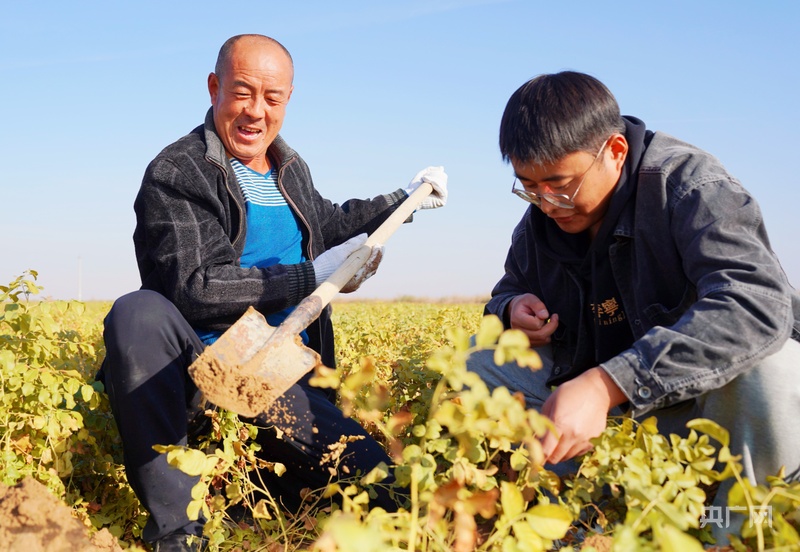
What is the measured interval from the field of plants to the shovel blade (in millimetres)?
197

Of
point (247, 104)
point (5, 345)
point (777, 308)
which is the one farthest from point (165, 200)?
point (777, 308)

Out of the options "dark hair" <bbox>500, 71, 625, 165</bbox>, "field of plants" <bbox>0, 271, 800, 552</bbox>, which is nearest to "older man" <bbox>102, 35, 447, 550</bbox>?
"field of plants" <bbox>0, 271, 800, 552</bbox>

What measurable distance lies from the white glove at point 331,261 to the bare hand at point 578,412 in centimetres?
120

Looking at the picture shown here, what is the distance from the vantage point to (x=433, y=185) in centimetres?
361

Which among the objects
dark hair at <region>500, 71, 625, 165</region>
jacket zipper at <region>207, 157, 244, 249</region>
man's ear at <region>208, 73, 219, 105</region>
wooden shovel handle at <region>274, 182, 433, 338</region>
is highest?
man's ear at <region>208, 73, 219, 105</region>

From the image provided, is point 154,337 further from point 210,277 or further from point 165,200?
point 165,200

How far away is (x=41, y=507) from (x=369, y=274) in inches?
62.0

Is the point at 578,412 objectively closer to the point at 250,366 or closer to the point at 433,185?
the point at 250,366

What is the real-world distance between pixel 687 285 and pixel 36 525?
6.07 ft

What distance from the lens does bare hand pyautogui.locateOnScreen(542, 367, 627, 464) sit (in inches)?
68.7

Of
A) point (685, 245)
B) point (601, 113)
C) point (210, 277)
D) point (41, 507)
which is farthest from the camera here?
point (210, 277)

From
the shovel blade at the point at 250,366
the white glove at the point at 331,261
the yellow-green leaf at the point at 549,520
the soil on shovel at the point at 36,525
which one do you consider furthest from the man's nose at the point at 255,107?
the yellow-green leaf at the point at 549,520

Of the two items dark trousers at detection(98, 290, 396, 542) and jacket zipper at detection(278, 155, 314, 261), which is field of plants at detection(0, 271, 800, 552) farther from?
jacket zipper at detection(278, 155, 314, 261)

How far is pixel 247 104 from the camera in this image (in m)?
2.93
